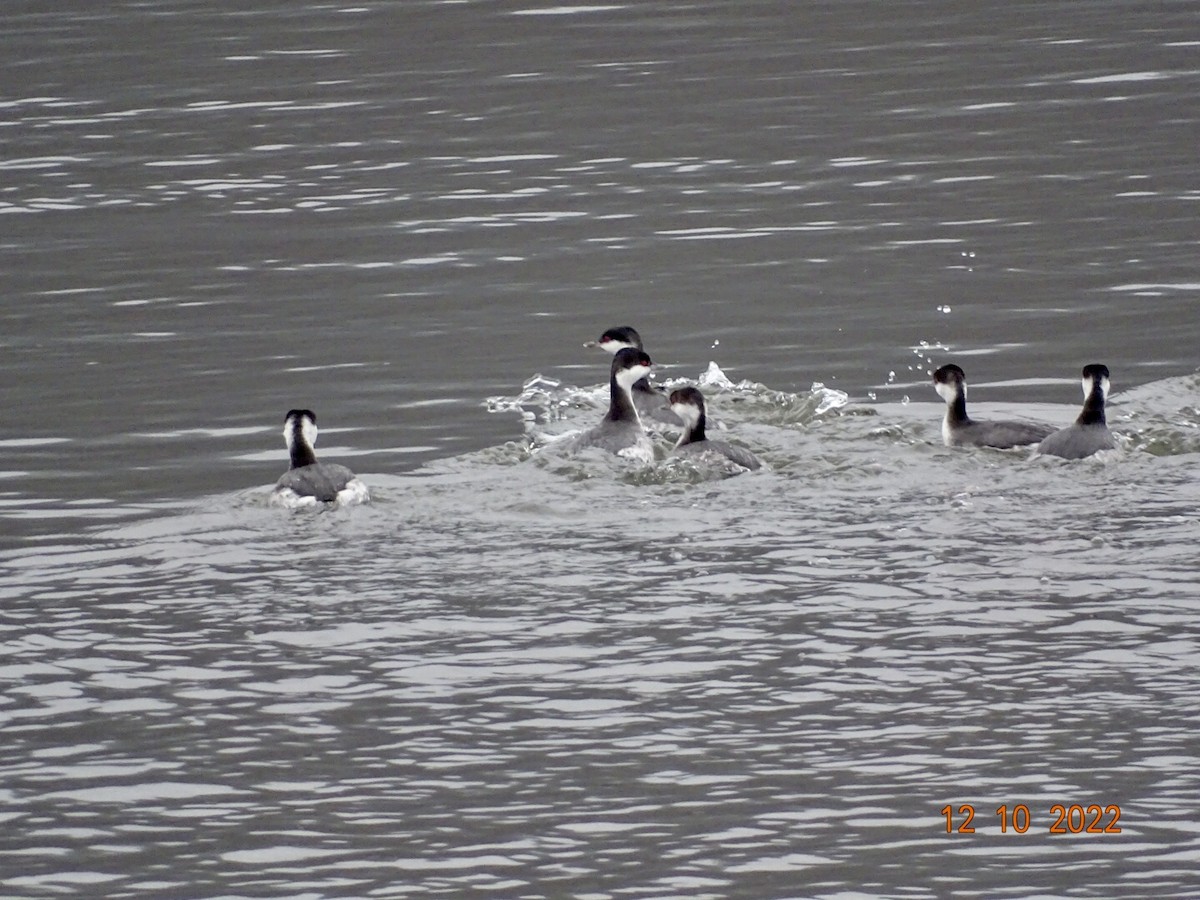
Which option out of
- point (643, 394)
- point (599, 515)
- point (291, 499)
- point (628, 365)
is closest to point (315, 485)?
point (291, 499)

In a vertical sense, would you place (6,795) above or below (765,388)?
below

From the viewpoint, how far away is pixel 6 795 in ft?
30.9

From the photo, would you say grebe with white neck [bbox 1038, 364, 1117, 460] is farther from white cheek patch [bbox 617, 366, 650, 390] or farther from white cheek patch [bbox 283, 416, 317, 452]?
white cheek patch [bbox 283, 416, 317, 452]

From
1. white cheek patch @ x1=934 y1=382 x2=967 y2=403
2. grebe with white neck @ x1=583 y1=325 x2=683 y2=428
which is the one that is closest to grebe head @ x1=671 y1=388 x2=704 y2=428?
grebe with white neck @ x1=583 y1=325 x2=683 y2=428

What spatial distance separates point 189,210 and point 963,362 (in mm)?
12943

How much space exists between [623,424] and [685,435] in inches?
20.5

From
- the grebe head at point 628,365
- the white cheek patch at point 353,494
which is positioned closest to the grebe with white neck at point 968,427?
the grebe head at point 628,365

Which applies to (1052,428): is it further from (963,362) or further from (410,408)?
(410,408)

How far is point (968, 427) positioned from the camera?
49.1 feet

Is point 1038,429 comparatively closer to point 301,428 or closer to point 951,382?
point 951,382

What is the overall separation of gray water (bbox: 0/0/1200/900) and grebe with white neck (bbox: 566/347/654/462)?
0.47m

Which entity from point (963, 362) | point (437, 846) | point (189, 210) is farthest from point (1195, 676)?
point (189, 210)

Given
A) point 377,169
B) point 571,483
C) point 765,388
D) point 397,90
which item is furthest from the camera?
point 397,90

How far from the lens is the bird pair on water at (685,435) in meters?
13.8
